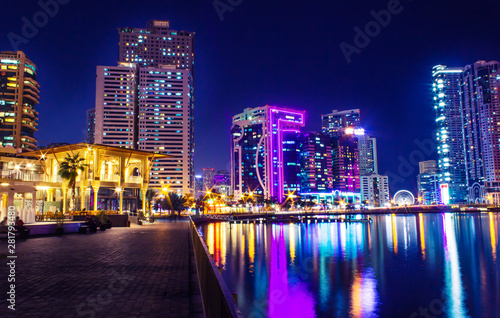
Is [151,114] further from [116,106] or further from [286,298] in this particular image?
[286,298]

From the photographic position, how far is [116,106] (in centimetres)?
16775

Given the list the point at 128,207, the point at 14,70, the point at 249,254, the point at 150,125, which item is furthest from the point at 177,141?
the point at 249,254

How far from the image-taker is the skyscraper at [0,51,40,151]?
383 ft

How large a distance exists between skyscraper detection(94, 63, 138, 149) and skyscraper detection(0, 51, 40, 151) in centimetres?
3983

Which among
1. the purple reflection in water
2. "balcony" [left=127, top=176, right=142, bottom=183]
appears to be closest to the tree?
"balcony" [left=127, top=176, right=142, bottom=183]

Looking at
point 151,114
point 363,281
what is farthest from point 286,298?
point 151,114

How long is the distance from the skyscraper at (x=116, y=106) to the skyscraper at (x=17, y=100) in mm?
39834

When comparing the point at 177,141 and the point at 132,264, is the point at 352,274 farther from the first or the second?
the point at 177,141

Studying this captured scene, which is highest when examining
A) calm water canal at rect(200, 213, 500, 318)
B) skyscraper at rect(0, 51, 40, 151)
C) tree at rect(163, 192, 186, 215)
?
skyscraper at rect(0, 51, 40, 151)

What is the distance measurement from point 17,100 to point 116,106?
50.9 m

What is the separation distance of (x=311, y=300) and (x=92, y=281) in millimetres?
15404

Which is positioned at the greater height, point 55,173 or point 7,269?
point 55,173

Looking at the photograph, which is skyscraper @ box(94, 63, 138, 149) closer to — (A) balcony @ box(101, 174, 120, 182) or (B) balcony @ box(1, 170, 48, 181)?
(B) balcony @ box(1, 170, 48, 181)

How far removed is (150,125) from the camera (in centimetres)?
17288
